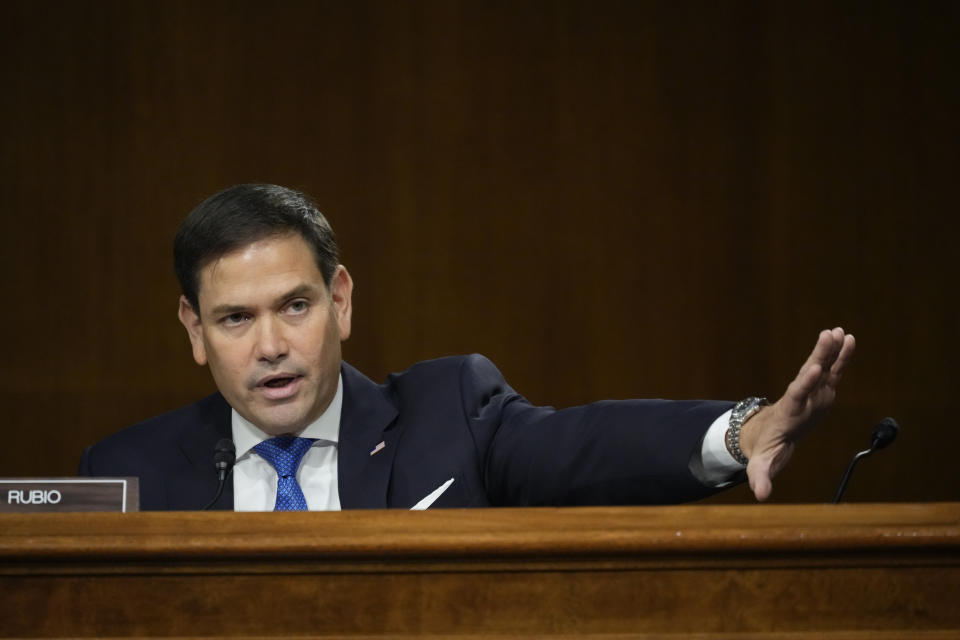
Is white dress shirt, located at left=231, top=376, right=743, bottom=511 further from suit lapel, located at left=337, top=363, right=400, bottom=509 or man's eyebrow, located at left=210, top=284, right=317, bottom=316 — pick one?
man's eyebrow, located at left=210, top=284, right=317, bottom=316

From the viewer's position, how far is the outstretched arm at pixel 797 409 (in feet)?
4.50

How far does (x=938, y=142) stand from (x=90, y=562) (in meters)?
3.46

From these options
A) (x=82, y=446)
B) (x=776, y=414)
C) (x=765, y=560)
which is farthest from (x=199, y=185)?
(x=765, y=560)

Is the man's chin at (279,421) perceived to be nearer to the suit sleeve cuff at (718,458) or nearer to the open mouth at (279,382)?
the open mouth at (279,382)

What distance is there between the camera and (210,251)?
1968 mm

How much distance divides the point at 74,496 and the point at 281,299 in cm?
62

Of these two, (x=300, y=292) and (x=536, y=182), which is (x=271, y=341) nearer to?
(x=300, y=292)

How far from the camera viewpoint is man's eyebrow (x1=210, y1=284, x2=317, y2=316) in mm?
1925

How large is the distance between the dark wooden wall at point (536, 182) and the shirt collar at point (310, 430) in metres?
1.89

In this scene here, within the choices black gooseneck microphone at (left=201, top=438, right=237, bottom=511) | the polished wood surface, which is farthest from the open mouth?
the polished wood surface

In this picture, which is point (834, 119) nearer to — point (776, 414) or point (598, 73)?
→ point (598, 73)

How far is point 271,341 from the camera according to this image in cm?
191

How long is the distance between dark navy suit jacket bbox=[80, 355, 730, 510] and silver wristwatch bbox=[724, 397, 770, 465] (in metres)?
0.10

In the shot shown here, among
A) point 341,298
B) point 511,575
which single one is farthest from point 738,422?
point 341,298
